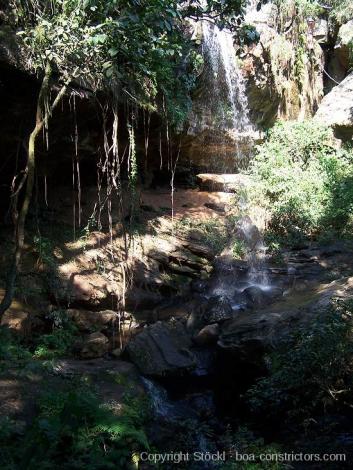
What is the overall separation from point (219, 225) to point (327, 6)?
8249 millimetres

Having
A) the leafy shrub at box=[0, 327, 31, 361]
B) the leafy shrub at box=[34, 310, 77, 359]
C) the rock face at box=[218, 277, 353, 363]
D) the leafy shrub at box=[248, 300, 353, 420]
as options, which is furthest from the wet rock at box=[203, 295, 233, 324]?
the leafy shrub at box=[0, 327, 31, 361]

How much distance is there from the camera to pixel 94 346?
6965 millimetres

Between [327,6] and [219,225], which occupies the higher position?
[327,6]

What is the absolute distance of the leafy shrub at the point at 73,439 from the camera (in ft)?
11.1

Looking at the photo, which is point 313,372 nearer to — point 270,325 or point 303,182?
point 270,325

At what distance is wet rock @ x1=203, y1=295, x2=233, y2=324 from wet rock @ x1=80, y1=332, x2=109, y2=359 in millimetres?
1845

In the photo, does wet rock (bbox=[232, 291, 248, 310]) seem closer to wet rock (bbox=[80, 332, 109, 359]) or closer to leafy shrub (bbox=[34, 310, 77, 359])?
wet rock (bbox=[80, 332, 109, 359])

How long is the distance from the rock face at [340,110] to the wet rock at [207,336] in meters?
7.86

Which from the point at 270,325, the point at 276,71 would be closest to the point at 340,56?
the point at 276,71

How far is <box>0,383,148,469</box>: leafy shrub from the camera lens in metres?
3.38

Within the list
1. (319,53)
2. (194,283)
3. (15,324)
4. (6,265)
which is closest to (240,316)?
(194,283)

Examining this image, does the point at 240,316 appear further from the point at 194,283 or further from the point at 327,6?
the point at 327,6

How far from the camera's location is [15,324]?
262 inches

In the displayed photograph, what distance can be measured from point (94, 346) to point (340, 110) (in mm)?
9804
